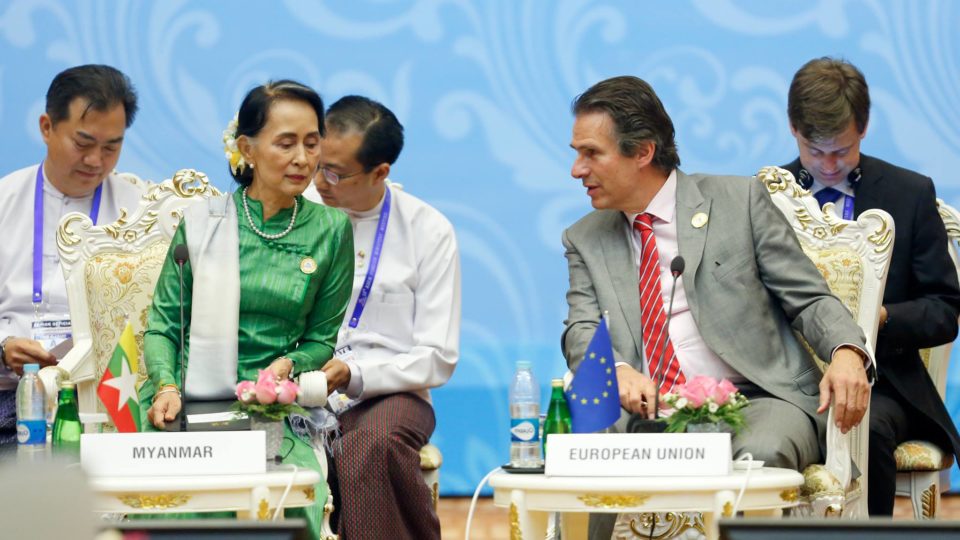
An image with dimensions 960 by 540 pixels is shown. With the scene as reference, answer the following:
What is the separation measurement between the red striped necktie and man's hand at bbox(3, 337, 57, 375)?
168 cm

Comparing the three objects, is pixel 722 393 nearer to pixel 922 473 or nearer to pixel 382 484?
pixel 382 484

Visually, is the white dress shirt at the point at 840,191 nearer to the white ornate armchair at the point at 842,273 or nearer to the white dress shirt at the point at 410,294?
the white ornate armchair at the point at 842,273

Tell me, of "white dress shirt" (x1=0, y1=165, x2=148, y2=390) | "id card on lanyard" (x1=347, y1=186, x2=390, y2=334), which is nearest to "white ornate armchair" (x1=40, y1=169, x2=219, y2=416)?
"white dress shirt" (x1=0, y1=165, x2=148, y2=390)

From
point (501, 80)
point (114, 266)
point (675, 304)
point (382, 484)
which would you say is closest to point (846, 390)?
point (675, 304)

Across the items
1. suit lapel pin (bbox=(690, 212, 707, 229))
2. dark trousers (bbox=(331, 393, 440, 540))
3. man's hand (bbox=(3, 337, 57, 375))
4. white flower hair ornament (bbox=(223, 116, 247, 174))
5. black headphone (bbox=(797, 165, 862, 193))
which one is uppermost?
black headphone (bbox=(797, 165, 862, 193))

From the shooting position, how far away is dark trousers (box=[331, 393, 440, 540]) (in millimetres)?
3635

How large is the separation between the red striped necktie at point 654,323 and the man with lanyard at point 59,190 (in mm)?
1729

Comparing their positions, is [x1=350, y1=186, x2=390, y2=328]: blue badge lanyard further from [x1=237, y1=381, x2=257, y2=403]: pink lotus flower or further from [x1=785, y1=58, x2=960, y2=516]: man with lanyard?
[x1=785, y1=58, x2=960, y2=516]: man with lanyard

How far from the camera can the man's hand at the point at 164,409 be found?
3.15m

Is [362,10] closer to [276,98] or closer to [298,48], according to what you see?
[298,48]

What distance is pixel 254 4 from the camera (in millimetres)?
5699

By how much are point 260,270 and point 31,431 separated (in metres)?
0.66

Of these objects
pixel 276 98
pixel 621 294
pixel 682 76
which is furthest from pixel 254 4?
pixel 621 294

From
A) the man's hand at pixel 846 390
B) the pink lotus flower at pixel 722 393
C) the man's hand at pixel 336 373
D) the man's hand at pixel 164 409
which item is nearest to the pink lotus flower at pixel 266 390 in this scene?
the man's hand at pixel 164 409
